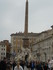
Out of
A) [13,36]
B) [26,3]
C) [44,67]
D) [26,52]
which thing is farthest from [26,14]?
[13,36]

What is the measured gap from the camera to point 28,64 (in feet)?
80.0

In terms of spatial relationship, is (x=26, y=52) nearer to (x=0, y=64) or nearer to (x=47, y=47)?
(x=47, y=47)

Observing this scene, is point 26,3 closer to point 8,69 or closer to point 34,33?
point 8,69

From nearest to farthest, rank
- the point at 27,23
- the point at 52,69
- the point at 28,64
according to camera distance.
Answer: the point at 52,69 < the point at 28,64 < the point at 27,23

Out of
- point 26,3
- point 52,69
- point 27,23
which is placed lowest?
point 52,69

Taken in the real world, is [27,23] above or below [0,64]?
above

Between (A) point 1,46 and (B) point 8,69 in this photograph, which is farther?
(A) point 1,46

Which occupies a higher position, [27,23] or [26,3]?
[26,3]

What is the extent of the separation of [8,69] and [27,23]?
43448 millimetres

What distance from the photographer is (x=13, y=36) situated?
563 ft

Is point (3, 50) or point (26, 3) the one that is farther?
point (3, 50)

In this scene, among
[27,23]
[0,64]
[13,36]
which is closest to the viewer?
[0,64]

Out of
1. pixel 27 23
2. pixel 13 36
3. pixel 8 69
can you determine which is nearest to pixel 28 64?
pixel 8 69

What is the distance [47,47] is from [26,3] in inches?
1328
